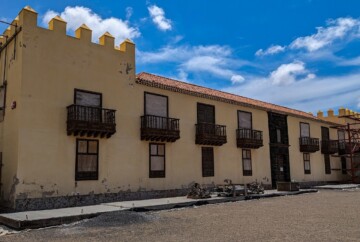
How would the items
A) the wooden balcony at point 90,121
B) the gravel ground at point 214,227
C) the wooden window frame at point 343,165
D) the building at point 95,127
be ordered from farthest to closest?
1. the wooden window frame at point 343,165
2. the wooden balcony at point 90,121
3. the building at point 95,127
4. the gravel ground at point 214,227

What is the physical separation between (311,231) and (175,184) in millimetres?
10221

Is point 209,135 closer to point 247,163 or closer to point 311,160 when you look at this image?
point 247,163

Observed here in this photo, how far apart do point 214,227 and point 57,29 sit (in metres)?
10.8

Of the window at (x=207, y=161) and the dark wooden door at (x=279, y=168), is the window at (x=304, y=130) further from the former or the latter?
the window at (x=207, y=161)

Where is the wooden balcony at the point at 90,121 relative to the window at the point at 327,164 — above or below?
above

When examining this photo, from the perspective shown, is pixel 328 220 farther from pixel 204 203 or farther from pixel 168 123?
pixel 168 123

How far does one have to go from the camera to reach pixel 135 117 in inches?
669

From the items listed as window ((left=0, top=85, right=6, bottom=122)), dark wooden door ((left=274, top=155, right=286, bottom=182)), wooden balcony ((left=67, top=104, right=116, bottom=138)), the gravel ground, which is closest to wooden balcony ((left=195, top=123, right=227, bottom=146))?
wooden balcony ((left=67, top=104, right=116, bottom=138))

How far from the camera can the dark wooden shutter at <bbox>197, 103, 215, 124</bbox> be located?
20.3 meters

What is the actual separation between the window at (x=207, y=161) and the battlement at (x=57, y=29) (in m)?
7.18

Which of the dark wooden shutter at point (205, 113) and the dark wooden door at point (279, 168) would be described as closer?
the dark wooden shutter at point (205, 113)

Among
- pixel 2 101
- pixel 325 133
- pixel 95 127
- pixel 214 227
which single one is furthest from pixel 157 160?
pixel 325 133

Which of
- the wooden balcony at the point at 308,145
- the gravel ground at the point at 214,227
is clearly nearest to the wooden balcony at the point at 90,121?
the gravel ground at the point at 214,227

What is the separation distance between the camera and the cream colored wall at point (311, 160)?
26672mm
